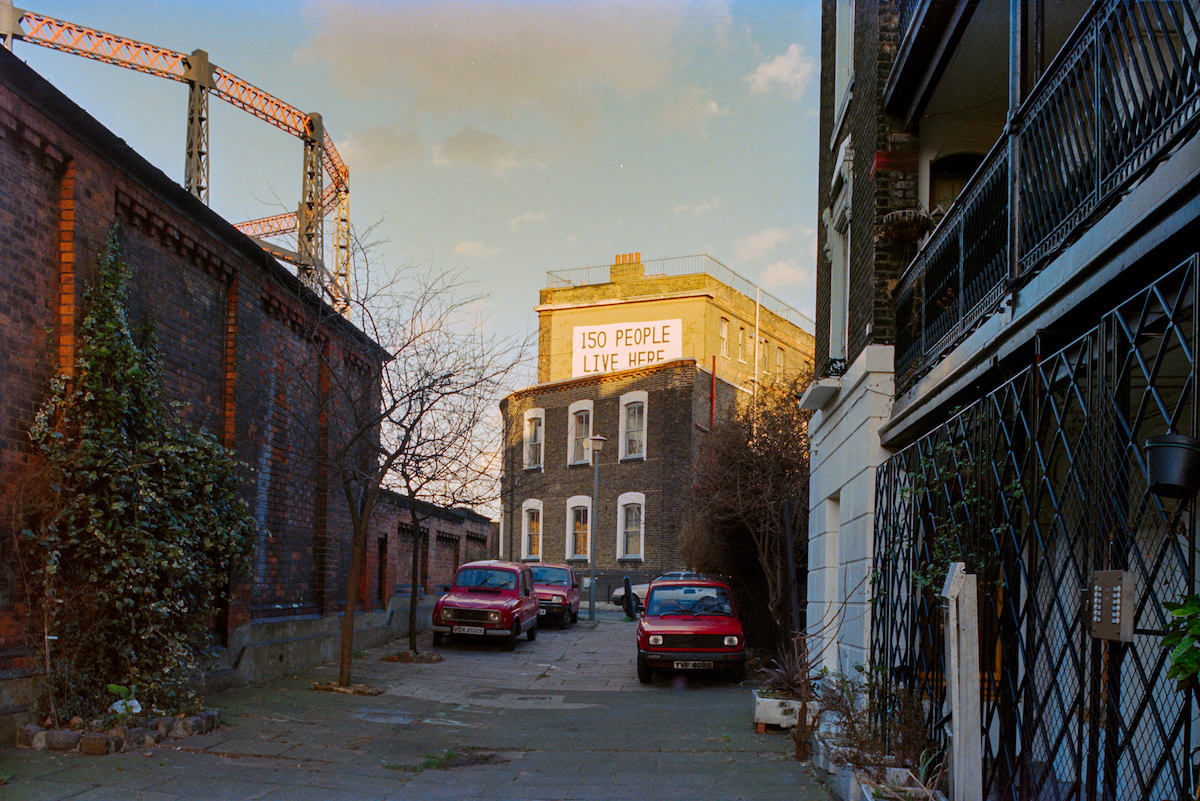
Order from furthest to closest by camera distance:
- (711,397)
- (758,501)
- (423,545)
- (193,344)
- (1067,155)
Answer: (711,397) < (423,545) < (758,501) < (193,344) < (1067,155)

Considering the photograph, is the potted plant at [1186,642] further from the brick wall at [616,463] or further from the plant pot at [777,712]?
the brick wall at [616,463]

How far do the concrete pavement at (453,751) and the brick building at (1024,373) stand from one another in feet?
6.10

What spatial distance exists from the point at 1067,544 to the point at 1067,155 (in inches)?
106

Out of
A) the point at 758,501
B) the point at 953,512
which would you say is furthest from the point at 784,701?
the point at 758,501

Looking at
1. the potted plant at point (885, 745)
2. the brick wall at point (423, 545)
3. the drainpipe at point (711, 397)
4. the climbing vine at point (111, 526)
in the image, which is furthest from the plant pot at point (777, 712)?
the drainpipe at point (711, 397)

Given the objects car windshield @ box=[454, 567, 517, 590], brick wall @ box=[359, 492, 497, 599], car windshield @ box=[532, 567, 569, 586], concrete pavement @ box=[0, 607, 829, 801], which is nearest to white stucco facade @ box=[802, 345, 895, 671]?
concrete pavement @ box=[0, 607, 829, 801]

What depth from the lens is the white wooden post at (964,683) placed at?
5.62 m

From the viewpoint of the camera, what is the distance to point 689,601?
17250mm

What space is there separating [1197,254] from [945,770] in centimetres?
411

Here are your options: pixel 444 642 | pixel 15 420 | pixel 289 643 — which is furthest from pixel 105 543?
pixel 444 642

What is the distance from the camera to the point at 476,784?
848 cm

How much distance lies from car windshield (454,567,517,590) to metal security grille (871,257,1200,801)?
14951 mm

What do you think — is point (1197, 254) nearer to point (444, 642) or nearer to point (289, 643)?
point (289, 643)

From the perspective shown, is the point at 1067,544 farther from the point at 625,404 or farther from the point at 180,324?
the point at 625,404
